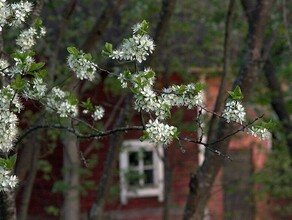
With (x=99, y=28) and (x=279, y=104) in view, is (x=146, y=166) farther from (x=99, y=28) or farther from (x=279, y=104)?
(x=99, y=28)

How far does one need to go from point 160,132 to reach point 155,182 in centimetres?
1116

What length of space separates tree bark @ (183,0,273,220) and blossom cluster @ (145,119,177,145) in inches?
118

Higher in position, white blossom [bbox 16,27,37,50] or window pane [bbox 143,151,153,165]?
window pane [bbox 143,151,153,165]

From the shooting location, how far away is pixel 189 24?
11820 millimetres

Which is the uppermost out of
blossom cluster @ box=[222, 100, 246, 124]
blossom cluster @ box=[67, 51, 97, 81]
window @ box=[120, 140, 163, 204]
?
window @ box=[120, 140, 163, 204]

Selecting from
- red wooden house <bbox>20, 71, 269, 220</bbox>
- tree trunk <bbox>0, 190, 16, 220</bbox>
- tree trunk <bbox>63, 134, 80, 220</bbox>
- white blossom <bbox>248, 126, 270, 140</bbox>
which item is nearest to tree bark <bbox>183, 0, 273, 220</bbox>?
tree trunk <bbox>0, 190, 16, 220</bbox>

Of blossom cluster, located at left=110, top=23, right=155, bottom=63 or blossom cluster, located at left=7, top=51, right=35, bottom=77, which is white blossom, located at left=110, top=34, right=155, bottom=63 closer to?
blossom cluster, located at left=110, top=23, right=155, bottom=63

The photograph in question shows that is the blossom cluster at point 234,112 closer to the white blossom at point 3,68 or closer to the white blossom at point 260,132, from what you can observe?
the white blossom at point 260,132

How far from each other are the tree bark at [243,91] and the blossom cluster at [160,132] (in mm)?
3000

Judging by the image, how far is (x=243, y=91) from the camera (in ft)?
22.6

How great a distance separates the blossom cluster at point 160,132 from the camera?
3.77 m

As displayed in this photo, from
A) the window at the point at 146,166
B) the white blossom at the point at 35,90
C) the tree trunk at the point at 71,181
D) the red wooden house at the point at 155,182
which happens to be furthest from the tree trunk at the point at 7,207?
the window at the point at 146,166

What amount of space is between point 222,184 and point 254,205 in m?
2.31

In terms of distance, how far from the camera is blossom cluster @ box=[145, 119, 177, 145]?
3.77m
